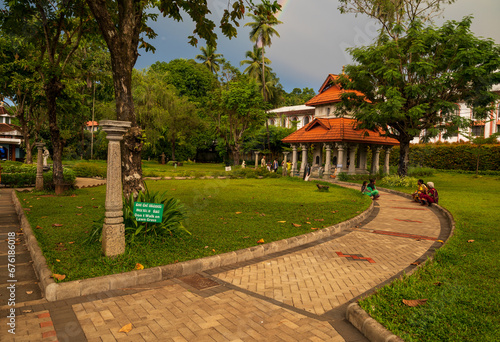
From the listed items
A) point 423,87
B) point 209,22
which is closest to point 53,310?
point 209,22

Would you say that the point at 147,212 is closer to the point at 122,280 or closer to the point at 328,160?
the point at 122,280

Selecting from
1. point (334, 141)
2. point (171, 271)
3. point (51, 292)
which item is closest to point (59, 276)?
point (51, 292)

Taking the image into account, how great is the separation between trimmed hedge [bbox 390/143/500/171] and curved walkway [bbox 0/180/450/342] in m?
33.4

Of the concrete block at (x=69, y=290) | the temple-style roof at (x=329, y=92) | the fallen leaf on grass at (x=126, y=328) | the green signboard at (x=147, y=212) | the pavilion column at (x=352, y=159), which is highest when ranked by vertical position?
the temple-style roof at (x=329, y=92)

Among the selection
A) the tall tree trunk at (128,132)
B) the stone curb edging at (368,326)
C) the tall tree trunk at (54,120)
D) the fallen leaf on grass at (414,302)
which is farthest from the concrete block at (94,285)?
the tall tree trunk at (54,120)

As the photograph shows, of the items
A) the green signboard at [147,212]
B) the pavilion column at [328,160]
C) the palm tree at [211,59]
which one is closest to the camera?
the green signboard at [147,212]

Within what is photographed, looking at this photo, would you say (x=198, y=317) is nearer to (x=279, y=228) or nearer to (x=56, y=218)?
(x=279, y=228)

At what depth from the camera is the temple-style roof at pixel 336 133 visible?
29.4 metres

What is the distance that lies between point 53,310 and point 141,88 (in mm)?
43030

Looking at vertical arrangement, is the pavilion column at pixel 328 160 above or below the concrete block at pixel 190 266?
above

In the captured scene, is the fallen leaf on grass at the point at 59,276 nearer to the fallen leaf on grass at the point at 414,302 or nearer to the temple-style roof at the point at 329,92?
the fallen leaf on grass at the point at 414,302

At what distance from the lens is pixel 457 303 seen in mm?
4039

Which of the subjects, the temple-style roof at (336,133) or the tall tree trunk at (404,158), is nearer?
the tall tree trunk at (404,158)

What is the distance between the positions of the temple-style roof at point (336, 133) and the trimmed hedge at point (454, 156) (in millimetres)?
10743
